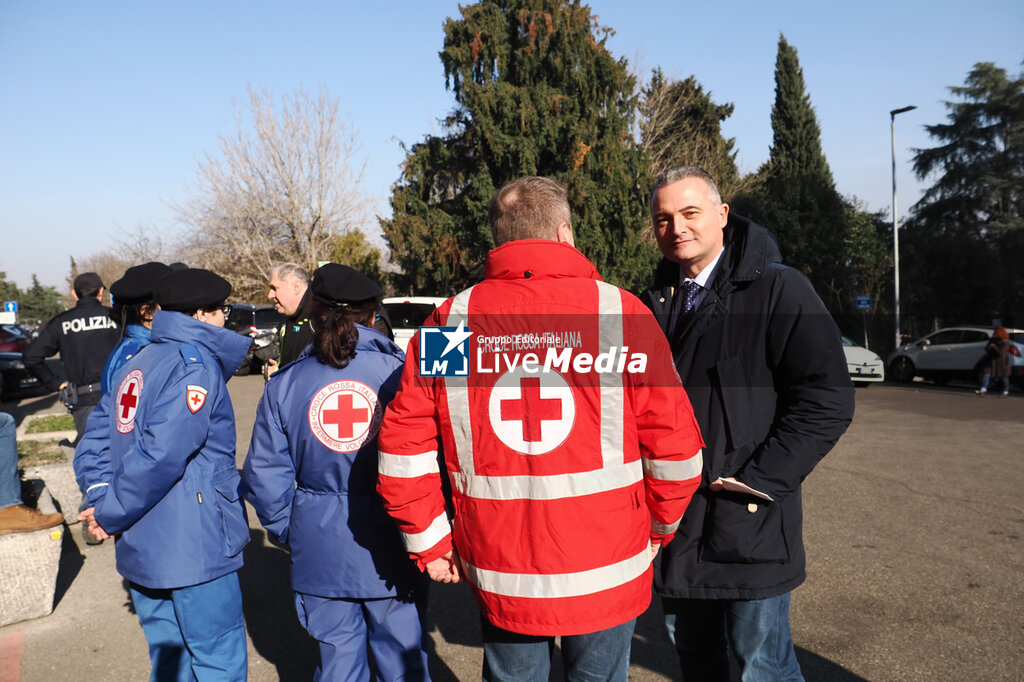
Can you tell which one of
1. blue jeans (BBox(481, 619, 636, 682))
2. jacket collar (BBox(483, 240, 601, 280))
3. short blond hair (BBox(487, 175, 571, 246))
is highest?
short blond hair (BBox(487, 175, 571, 246))

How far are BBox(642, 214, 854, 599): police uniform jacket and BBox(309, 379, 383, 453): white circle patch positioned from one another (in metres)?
1.14

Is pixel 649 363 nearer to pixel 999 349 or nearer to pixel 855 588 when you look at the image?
pixel 855 588

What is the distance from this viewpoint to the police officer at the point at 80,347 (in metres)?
5.78

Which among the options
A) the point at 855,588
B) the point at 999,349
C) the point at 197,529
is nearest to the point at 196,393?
the point at 197,529

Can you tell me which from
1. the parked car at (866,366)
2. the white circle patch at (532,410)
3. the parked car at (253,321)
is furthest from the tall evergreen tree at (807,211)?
the white circle patch at (532,410)

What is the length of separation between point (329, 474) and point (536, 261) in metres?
1.20

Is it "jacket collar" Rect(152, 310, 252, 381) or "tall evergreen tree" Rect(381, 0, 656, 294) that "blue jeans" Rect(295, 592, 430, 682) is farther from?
"tall evergreen tree" Rect(381, 0, 656, 294)

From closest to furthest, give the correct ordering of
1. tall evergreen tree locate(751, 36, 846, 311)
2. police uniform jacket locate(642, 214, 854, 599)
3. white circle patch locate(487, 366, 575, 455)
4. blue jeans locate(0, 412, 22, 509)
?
white circle patch locate(487, 366, 575, 455), police uniform jacket locate(642, 214, 854, 599), blue jeans locate(0, 412, 22, 509), tall evergreen tree locate(751, 36, 846, 311)

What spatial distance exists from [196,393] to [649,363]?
171 centimetres

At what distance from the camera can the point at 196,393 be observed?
2.59 m

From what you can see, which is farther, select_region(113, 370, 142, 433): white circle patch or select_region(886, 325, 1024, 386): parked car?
select_region(886, 325, 1024, 386): parked car

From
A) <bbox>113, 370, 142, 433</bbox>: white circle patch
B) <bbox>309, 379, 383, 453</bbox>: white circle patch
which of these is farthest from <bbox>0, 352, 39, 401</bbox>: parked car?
<bbox>309, 379, 383, 453</bbox>: white circle patch

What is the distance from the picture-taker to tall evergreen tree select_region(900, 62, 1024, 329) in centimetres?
2622

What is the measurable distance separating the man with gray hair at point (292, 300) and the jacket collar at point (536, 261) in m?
2.94
